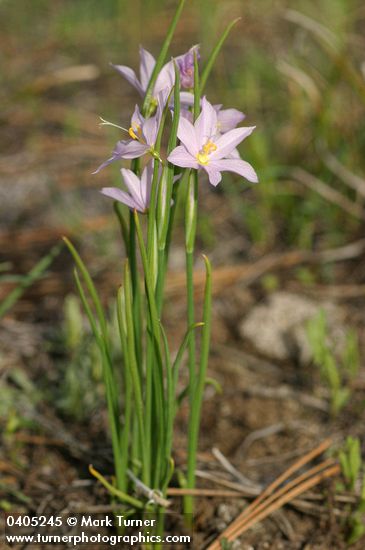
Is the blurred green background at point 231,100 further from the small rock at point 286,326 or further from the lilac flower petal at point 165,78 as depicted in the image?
the lilac flower petal at point 165,78

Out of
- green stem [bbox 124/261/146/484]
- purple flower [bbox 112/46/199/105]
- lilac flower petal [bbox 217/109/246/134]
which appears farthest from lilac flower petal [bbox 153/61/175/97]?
green stem [bbox 124/261/146/484]

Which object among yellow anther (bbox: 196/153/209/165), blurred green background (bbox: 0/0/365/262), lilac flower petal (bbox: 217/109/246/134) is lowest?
yellow anther (bbox: 196/153/209/165)

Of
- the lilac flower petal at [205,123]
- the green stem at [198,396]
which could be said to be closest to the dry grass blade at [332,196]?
the green stem at [198,396]

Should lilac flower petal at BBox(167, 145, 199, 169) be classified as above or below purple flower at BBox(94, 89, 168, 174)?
below

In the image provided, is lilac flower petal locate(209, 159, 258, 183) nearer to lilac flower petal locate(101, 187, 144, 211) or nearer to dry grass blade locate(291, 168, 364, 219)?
lilac flower petal locate(101, 187, 144, 211)


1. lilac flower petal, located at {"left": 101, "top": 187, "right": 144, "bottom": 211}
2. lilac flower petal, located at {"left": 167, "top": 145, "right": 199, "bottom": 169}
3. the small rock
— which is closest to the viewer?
lilac flower petal, located at {"left": 167, "top": 145, "right": 199, "bottom": 169}

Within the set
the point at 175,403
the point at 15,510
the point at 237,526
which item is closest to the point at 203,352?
the point at 175,403

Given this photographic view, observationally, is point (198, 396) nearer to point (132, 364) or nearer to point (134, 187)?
point (132, 364)
